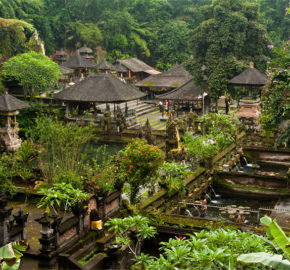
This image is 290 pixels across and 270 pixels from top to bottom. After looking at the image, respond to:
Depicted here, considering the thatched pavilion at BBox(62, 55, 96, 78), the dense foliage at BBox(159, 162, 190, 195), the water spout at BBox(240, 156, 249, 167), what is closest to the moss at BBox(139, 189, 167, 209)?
the dense foliage at BBox(159, 162, 190, 195)

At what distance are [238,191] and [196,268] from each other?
488 inches

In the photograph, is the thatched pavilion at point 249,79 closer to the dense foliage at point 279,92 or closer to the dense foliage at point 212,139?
the dense foliage at point 212,139

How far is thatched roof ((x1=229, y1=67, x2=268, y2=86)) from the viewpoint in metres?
29.5

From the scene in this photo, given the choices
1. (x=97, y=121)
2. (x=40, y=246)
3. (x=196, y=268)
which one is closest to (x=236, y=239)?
(x=196, y=268)

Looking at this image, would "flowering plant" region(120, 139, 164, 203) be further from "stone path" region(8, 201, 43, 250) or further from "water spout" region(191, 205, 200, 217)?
Result: "stone path" region(8, 201, 43, 250)

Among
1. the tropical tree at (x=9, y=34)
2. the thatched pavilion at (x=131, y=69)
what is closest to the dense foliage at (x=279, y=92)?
the tropical tree at (x=9, y=34)

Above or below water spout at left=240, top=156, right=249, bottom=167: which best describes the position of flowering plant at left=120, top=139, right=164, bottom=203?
above

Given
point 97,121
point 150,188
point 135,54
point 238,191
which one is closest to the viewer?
point 150,188

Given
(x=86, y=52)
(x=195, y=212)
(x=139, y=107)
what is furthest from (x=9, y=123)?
(x=86, y=52)

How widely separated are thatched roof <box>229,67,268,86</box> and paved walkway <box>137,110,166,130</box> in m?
5.79

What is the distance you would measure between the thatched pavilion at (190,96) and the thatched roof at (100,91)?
12.7 ft

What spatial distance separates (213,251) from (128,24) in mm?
53661

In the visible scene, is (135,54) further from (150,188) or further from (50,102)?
(150,188)

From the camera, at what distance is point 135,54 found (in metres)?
59.2
